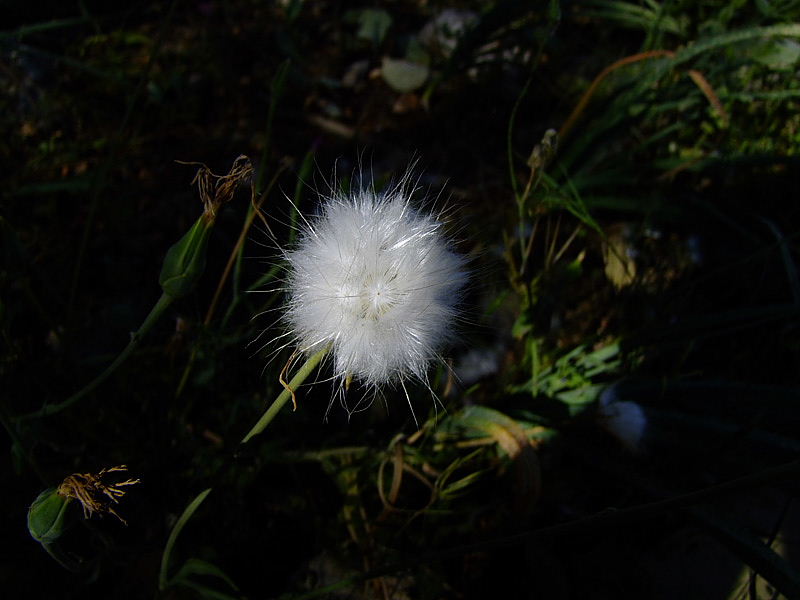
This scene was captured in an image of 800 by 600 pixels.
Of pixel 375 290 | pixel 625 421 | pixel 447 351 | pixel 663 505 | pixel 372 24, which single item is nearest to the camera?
pixel 663 505

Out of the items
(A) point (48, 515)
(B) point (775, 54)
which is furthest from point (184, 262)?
(B) point (775, 54)

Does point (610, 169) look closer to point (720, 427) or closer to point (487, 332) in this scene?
point (487, 332)

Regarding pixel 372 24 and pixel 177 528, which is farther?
pixel 372 24

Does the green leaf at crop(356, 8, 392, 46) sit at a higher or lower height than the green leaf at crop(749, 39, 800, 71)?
higher

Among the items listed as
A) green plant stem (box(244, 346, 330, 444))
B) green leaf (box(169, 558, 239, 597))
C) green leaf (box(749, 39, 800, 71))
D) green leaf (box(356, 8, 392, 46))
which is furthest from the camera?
green leaf (box(356, 8, 392, 46))

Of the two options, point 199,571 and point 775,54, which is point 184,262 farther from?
point 775,54

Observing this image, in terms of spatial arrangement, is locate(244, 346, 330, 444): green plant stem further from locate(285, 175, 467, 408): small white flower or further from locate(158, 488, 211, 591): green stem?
locate(158, 488, 211, 591): green stem

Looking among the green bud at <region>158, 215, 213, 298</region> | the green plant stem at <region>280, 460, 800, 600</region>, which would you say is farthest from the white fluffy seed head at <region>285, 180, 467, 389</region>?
the green plant stem at <region>280, 460, 800, 600</region>

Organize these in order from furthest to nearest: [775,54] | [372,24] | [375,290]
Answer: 1. [372,24]
2. [775,54]
3. [375,290]
